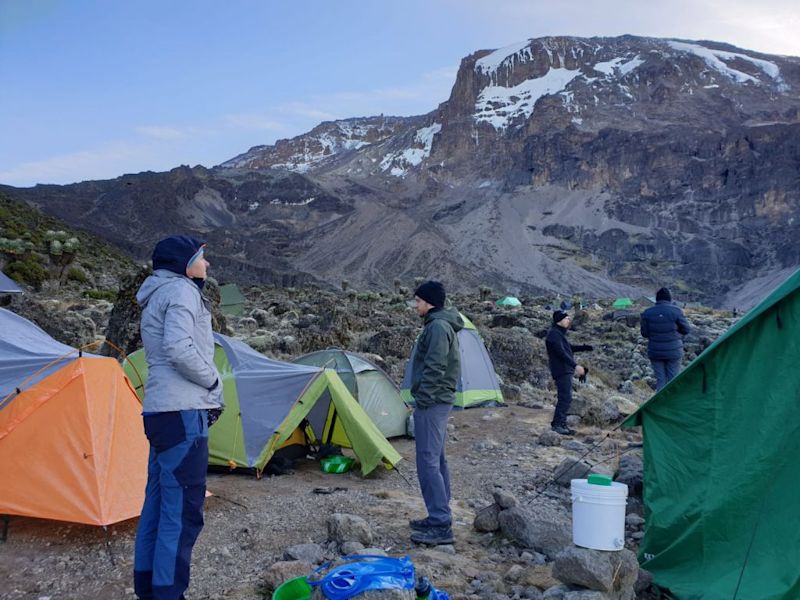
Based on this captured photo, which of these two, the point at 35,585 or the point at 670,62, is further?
the point at 670,62

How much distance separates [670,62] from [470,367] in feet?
402

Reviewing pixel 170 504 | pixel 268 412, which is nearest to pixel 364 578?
pixel 170 504

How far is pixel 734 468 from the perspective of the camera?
3863 millimetres

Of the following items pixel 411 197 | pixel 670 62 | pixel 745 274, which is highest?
pixel 670 62

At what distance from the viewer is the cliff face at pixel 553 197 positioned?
2960 inches

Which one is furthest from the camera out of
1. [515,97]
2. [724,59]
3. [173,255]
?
[724,59]

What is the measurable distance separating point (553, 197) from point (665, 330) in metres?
88.0

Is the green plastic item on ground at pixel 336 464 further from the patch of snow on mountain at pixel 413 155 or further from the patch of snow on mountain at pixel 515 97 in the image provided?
the patch of snow on mountain at pixel 515 97

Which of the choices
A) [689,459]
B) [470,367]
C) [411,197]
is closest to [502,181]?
[411,197]

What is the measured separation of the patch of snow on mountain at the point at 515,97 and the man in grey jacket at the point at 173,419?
402ft

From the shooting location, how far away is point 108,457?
466 centimetres

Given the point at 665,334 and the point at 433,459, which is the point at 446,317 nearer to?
the point at 433,459

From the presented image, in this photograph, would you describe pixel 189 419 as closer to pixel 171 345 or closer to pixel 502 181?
pixel 171 345

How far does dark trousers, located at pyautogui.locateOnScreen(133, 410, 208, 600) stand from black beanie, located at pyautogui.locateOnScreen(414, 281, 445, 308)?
2.00m
